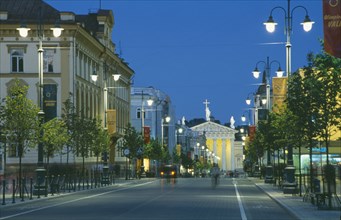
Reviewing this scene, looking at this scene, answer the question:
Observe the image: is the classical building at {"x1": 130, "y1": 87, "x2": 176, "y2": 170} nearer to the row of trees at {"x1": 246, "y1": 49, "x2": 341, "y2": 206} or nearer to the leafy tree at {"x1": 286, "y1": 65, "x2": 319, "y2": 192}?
the leafy tree at {"x1": 286, "y1": 65, "x2": 319, "y2": 192}

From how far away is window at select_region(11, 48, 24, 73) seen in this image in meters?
74.4

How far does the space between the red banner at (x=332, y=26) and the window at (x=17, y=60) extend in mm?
60557

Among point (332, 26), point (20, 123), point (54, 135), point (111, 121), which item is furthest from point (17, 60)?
point (332, 26)

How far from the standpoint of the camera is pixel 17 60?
74625mm

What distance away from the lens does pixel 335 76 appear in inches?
1086

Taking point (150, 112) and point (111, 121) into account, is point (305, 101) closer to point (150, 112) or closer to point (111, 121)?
point (111, 121)

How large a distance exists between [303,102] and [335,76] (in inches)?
189

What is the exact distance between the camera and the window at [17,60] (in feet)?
244

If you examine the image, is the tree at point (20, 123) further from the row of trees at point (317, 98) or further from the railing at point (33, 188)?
the row of trees at point (317, 98)

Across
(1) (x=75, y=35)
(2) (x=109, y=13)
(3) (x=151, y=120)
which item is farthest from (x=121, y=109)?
(3) (x=151, y=120)

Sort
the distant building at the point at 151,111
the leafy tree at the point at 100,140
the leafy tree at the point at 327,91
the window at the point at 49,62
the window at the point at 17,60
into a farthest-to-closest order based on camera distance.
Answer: the distant building at the point at 151,111 → the window at the point at 17,60 → the window at the point at 49,62 → the leafy tree at the point at 100,140 → the leafy tree at the point at 327,91

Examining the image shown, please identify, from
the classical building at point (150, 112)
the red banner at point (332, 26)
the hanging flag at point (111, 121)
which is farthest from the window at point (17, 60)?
the classical building at point (150, 112)

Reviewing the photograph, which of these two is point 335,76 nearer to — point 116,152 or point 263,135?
point 263,135

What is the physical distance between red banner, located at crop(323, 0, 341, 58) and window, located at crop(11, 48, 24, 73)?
6056 cm
